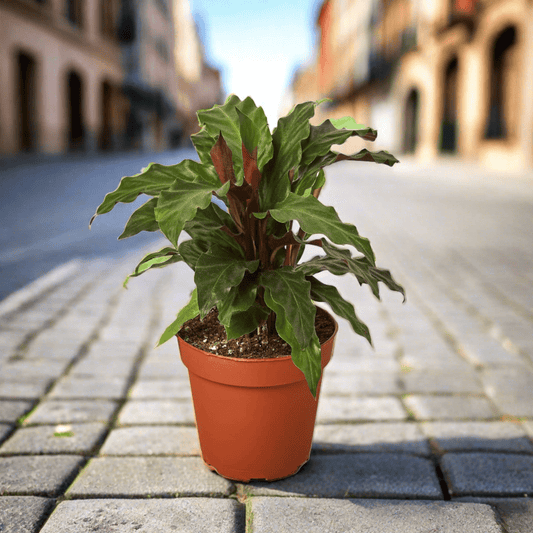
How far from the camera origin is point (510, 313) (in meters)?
3.67

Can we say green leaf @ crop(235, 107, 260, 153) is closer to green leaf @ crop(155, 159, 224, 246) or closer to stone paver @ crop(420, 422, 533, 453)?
green leaf @ crop(155, 159, 224, 246)

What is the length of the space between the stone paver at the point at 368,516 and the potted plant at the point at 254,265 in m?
0.17

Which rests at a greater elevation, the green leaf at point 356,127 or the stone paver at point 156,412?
the green leaf at point 356,127

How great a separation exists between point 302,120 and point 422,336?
2.03 m

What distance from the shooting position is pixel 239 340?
1.84 meters

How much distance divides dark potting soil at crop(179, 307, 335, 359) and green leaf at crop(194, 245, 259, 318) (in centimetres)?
25

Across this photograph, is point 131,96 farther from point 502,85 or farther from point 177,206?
point 177,206

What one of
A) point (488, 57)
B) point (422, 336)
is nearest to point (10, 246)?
point (422, 336)

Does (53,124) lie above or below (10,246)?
above

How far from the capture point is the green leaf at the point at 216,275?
1.53 metres

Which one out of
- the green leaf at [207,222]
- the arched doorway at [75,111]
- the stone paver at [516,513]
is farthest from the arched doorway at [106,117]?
the stone paver at [516,513]

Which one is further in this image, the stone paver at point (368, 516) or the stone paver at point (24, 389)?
the stone paver at point (24, 389)

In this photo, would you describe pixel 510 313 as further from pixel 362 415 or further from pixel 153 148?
pixel 153 148

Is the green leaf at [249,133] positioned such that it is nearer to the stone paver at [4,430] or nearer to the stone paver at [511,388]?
the stone paver at [4,430]
